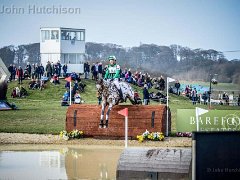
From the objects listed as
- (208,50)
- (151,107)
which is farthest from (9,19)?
(151,107)

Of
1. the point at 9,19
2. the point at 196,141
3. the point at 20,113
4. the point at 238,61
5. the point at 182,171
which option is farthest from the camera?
the point at 238,61

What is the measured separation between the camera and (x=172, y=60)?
4072cm

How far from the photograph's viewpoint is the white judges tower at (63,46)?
43.1 meters

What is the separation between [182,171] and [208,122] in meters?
7.87

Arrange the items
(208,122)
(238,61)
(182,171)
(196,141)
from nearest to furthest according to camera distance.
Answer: (196,141) < (182,171) < (208,122) < (238,61)

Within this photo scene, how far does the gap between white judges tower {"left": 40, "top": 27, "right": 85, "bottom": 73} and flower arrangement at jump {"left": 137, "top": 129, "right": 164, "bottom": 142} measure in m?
25.3

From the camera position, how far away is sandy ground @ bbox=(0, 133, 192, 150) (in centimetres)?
1723

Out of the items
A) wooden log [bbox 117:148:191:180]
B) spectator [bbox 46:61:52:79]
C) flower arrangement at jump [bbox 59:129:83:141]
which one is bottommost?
flower arrangement at jump [bbox 59:129:83:141]

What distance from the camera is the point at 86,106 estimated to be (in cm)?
1917

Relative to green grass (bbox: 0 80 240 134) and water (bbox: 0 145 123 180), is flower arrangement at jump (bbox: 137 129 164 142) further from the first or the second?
green grass (bbox: 0 80 240 134)

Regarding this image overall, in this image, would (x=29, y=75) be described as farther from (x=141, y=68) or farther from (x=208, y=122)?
(x=208, y=122)

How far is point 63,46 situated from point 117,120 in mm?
26190

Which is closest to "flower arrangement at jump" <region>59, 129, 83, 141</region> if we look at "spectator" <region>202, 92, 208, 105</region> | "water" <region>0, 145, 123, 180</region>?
"water" <region>0, 145, 123, 180</region>

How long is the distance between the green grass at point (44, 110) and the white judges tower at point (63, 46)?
6217mm
